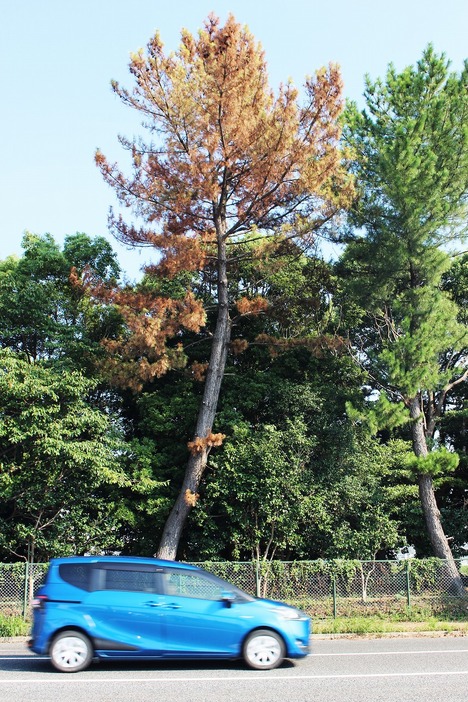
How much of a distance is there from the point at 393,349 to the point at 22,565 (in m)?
12.6

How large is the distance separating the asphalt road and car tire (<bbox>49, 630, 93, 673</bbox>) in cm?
16

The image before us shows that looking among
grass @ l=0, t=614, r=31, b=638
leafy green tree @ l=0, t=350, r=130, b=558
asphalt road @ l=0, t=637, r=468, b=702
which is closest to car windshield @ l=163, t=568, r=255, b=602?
asphalt road @ l=0, t=637, r=468, b=702

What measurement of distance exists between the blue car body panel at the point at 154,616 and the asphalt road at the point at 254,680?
304 mm

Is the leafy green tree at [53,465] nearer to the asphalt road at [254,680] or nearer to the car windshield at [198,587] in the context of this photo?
the asphalt road at [254,680]

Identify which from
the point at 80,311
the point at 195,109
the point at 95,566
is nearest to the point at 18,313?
the point at 80,311

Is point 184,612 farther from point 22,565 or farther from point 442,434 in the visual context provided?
point 442,434

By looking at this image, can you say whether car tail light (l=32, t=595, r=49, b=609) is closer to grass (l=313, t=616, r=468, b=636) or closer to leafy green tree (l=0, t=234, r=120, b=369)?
grass (l=313, t=616, r=468, b=636)

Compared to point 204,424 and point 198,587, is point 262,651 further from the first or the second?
point 204,424

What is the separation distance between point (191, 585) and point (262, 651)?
134 centimetres

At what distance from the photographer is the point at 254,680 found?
335 inches

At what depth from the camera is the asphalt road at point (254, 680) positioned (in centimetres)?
744

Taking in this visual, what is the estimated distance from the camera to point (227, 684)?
8.24 metres

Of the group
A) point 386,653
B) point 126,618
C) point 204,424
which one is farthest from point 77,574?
point 204,424

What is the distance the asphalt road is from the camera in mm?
7441
